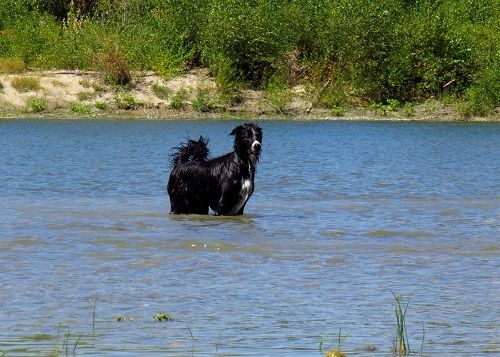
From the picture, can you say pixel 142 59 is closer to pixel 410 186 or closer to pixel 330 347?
pixel 410 186

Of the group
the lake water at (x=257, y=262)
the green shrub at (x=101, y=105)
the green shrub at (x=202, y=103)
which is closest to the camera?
the lake water at (x=257, y=262)

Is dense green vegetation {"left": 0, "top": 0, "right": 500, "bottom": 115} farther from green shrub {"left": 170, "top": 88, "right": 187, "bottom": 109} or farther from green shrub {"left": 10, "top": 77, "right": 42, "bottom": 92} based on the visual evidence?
green shrub {"left": 10, "top": 77, "right": 42, "bottom": 92}

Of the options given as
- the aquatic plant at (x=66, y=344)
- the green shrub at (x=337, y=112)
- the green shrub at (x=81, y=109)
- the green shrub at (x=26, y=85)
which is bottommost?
the green shrub at (x=337, y=112)

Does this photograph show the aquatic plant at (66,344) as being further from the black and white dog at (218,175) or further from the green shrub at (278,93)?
the green shrub at (278,93)

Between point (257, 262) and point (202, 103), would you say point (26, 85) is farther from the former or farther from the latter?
point (257, 262)

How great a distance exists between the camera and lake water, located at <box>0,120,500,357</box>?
8023 millimetres

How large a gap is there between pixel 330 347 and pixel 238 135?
7342 millimetres

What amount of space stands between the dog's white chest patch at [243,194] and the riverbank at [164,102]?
26.9 m

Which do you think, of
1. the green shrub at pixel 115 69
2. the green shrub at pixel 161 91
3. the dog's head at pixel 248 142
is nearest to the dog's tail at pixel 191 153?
the dog's head at pixel 248 142

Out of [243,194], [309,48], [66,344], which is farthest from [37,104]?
[66,344]

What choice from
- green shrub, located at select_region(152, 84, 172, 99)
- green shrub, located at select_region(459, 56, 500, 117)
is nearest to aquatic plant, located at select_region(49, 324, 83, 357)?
green shrub, located at select_region(152, 84, 172, 99)

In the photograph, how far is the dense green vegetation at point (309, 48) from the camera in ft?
148

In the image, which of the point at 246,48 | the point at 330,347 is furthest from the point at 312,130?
the point at 330,347

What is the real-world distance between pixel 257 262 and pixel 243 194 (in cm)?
340
